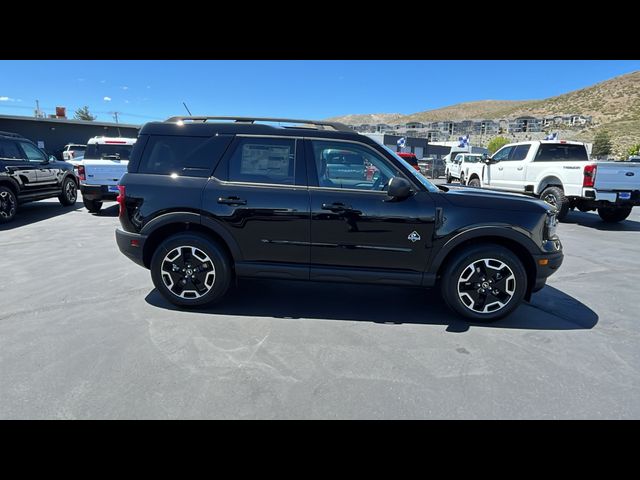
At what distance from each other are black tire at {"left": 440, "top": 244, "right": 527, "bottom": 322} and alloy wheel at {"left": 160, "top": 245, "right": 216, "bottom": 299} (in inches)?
102

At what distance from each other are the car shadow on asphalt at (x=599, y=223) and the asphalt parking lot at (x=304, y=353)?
535cm

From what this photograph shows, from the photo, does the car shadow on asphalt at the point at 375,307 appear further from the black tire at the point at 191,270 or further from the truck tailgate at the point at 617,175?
the truck tailgate at the point at 617,175

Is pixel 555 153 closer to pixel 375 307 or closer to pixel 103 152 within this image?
pixel 375 307

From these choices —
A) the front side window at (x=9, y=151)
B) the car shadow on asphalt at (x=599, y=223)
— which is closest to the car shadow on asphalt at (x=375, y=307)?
the car shadow on asphalt at (x=599, y=223)

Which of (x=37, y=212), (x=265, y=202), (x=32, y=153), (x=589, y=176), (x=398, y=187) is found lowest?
(x=37, y=212)

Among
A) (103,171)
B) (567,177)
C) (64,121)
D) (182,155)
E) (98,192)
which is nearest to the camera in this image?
(182,155)

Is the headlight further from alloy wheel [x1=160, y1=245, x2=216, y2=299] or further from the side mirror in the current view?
alloy wheel [x1=160, y1=245, x2=216, y2=299]

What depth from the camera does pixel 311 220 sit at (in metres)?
3.60

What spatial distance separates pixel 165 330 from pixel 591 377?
3.78m

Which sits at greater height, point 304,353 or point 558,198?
point 558,198

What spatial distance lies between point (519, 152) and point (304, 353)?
10476mm

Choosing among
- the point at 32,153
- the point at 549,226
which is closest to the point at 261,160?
the point at 549,226

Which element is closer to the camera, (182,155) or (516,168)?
(182,155)

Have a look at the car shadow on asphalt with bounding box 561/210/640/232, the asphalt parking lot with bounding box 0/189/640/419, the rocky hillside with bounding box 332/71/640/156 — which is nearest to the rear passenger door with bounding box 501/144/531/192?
the car shadow on asphalt with bounding box 561/210/640/232
